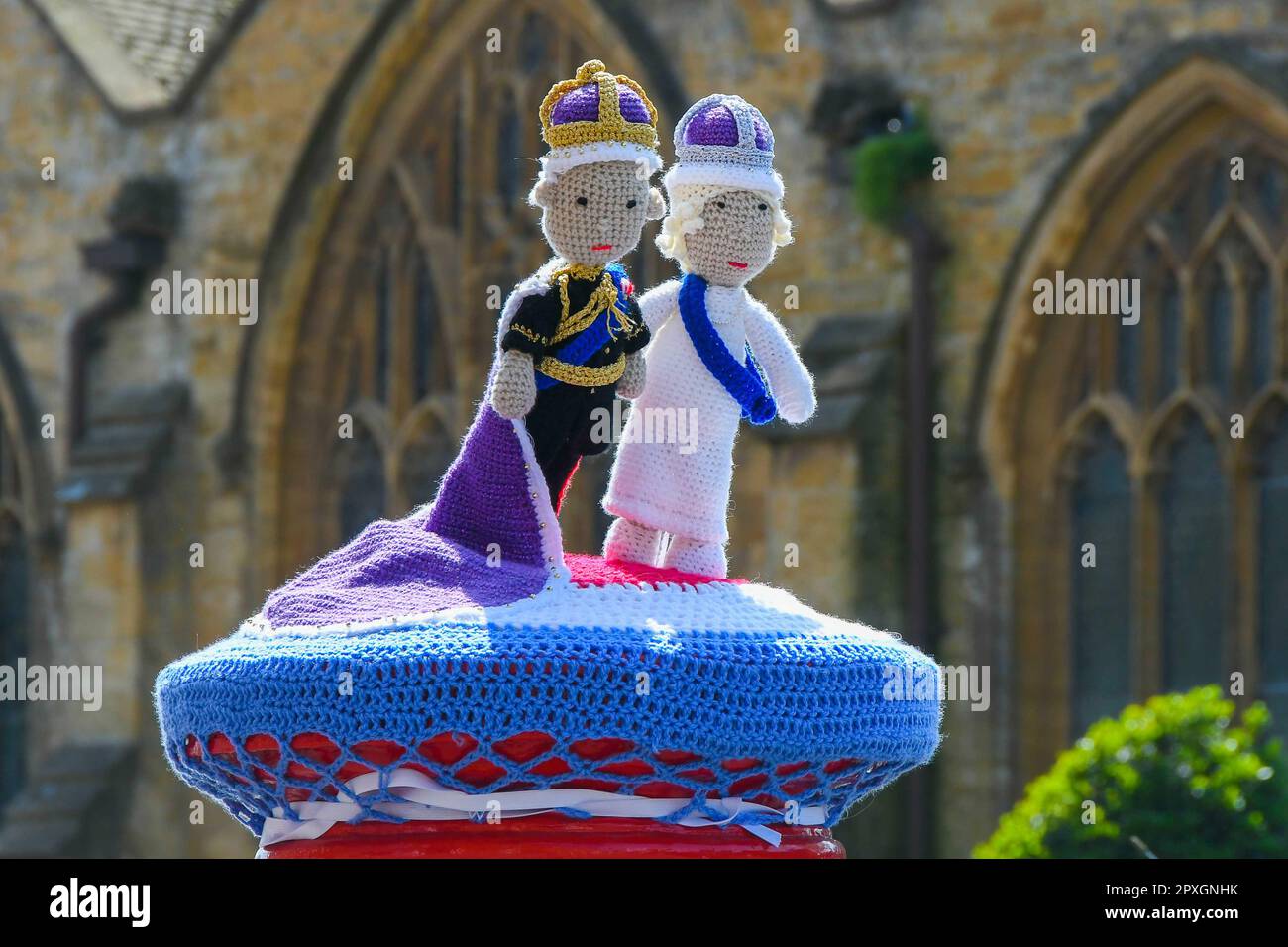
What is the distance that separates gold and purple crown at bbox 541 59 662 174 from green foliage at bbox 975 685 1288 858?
5173 millimetres

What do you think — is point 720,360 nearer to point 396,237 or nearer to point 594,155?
point 594,155

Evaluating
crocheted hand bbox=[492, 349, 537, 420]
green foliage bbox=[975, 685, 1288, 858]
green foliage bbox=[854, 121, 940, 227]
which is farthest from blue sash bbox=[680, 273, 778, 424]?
green foliage bbox=[854, 121, 940, 227]

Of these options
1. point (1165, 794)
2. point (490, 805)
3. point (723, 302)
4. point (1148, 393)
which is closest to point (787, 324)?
point (1148, 393)

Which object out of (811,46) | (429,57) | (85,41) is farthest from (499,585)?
(85,41)

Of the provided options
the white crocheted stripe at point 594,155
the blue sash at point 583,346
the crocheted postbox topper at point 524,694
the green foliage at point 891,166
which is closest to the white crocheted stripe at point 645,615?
the crocheted postbox topper at point 524,694

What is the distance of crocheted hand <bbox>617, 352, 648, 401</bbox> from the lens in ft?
13.6

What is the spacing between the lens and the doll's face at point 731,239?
4312 millimetres

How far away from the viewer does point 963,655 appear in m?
13.7

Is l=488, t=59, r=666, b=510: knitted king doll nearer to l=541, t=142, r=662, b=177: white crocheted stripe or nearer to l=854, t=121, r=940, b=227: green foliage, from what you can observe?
l=541, t=142, r=662, b=177: white crocheted stripe

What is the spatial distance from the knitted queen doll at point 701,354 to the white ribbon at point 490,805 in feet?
1.95

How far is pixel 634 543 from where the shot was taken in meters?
4.33

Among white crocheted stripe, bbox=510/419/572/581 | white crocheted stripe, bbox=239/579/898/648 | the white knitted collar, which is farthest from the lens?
the white knitted collar

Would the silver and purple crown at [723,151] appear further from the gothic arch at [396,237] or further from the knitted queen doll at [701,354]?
the gothic arch at [396,237]

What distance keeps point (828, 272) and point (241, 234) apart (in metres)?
4.91
